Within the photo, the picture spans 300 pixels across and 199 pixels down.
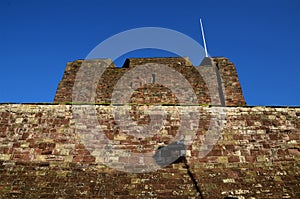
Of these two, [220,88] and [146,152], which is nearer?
[146,152]

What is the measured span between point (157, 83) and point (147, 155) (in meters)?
7.19

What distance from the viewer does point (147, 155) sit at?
25.6 feet

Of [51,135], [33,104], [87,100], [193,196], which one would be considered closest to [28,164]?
[51,135]

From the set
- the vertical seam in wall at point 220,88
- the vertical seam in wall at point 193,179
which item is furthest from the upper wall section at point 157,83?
the vertical seam in wall at point 193,179

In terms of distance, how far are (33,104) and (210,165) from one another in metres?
6.21

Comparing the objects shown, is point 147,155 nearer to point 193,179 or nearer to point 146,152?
point 146,152

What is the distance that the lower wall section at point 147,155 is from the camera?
6.76 meters

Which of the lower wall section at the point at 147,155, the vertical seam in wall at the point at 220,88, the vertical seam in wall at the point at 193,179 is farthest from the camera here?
the vertical seam in wall at the point at 220,88

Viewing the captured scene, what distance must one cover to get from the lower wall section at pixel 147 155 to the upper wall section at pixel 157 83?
464cm

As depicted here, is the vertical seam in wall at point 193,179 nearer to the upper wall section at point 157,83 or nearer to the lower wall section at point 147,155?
the lower wall section at point 147,155

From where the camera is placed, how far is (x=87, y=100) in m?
13.6

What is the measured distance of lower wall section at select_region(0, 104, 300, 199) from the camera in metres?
6.76

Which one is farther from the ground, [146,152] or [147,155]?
[146,152]

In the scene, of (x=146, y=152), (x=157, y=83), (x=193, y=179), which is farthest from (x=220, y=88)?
(x=193, y=179)
